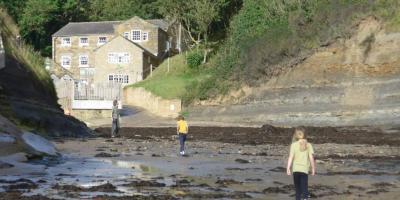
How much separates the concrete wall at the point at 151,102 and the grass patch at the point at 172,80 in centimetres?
67

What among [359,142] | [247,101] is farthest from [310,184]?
[247,101]

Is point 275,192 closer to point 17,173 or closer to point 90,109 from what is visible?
point 17,173

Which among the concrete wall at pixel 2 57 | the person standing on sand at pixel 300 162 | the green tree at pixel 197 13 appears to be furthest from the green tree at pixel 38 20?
the person standing on sand at pixel 300 162

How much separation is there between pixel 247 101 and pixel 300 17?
9.27 metres

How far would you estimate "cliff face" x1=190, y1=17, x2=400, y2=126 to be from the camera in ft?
156

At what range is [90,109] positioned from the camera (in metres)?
62.4

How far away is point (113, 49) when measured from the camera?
3332 inches

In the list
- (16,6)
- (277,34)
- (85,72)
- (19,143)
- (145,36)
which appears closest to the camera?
(19,143)

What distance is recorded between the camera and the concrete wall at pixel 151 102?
6494 centimetres

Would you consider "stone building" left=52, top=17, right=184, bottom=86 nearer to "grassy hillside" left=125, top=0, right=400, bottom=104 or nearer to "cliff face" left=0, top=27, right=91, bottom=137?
"grassy hillside" left=125, top=0, right=400, bottom=104

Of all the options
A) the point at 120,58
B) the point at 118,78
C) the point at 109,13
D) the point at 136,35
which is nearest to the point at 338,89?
the point at 120,58

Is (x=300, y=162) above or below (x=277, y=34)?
below

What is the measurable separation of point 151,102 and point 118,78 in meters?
16.6

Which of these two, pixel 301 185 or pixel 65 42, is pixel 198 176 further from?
pixel 65 42
